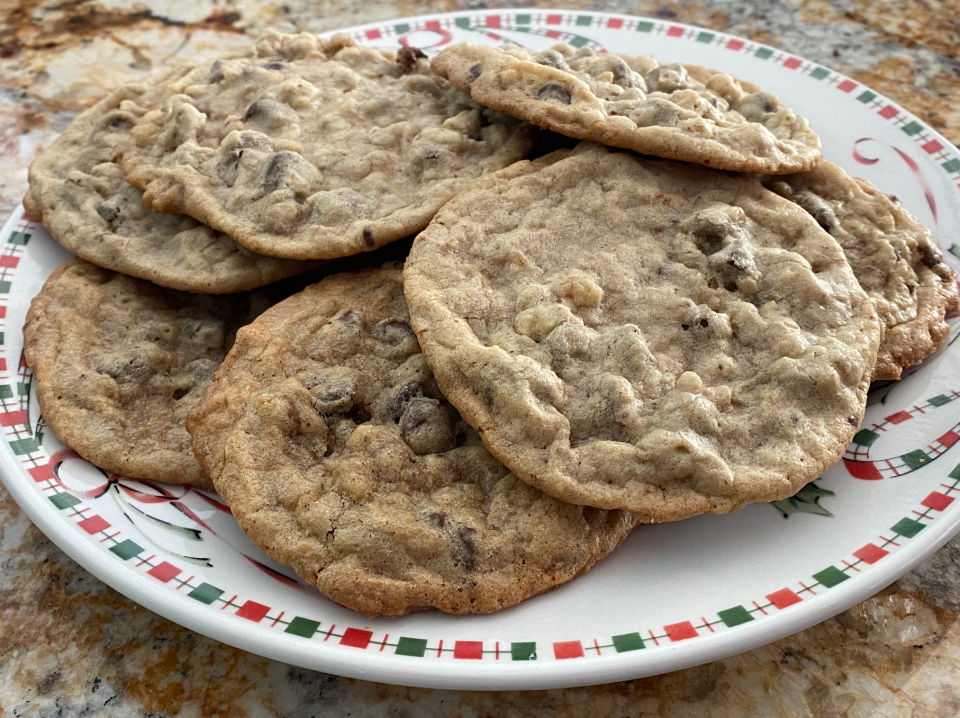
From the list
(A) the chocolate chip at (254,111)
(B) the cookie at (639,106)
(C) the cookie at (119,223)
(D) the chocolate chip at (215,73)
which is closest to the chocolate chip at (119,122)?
(C) the cookie at (119,223)

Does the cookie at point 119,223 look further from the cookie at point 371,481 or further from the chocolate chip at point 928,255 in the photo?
the chocolate chip at point 928,255

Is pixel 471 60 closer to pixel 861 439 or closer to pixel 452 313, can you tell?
pixel 452 313

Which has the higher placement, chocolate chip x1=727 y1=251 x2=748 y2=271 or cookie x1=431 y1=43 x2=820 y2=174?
cookie x1=431 y1=43 x2=820 y2=174

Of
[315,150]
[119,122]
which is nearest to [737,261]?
[315,150]

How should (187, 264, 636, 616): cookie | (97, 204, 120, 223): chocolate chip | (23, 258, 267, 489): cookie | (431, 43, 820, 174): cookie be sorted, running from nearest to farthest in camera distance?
(187, 264, 636, 616): cookie < (23, 258, 267, 489): cookie < (431, 43, 820, 174): cookie < (97, 204, 120, 223): chocolate chip

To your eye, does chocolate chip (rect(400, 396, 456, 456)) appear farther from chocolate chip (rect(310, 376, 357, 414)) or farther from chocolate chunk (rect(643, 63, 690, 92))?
chocolate chunk (rect(643, 63, 690, 92))

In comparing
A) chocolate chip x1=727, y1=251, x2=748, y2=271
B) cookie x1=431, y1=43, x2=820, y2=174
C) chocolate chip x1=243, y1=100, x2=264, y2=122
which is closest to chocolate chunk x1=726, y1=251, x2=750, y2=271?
chocolate chip x1=727, y1=251, x2=748, y2=271
